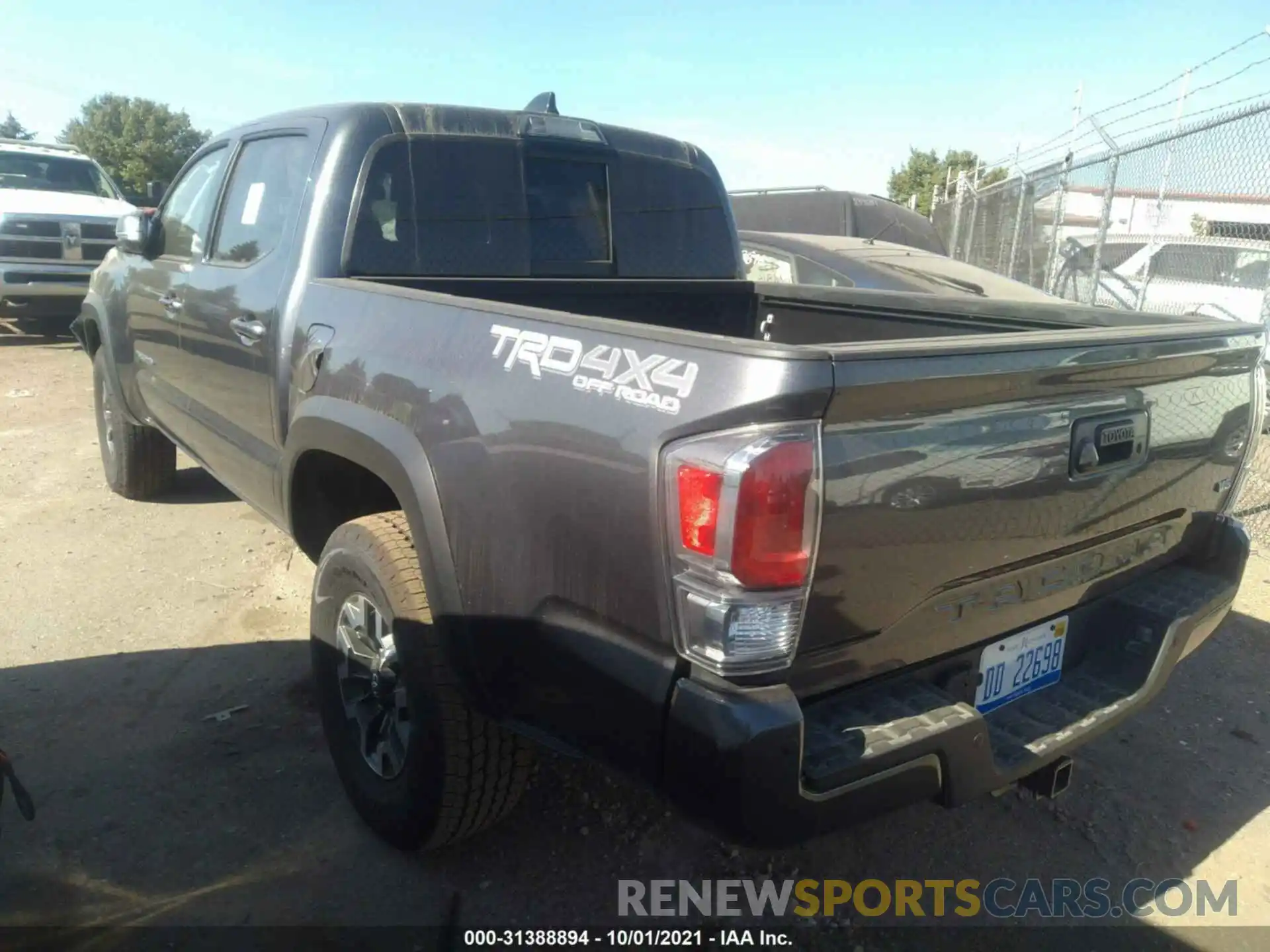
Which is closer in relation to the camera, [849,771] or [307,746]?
[849,771]

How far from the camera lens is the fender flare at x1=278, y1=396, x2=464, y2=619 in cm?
229

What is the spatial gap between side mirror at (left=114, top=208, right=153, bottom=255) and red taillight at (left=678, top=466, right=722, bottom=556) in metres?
3.48

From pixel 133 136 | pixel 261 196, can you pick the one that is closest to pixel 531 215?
pixel 261 196

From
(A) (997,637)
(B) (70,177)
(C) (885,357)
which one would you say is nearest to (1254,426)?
(A) (997,637)

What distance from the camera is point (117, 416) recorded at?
17.6 feet

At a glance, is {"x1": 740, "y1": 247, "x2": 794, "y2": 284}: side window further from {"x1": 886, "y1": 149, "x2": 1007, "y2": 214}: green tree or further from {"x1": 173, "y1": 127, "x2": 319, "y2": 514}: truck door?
{"x1": 886, "y1": 149, "x2": 1007, "y2": 214}: green tree

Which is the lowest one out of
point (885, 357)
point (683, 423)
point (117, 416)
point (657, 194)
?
point (117, 416)

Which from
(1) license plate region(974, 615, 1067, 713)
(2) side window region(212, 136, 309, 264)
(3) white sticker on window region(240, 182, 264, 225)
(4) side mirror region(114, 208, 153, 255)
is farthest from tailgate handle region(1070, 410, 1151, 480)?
(4) side mirror region(114, 208, 153, 255)

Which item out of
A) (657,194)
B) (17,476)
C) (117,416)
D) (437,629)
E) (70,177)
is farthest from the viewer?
(70,177)

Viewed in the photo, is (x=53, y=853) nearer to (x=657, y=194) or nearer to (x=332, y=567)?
(x=332, y=567)

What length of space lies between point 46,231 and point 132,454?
6.68 meters

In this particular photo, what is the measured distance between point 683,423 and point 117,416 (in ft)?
15.3

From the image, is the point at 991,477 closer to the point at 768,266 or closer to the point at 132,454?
the point at 132,454

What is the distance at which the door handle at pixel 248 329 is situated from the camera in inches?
126
